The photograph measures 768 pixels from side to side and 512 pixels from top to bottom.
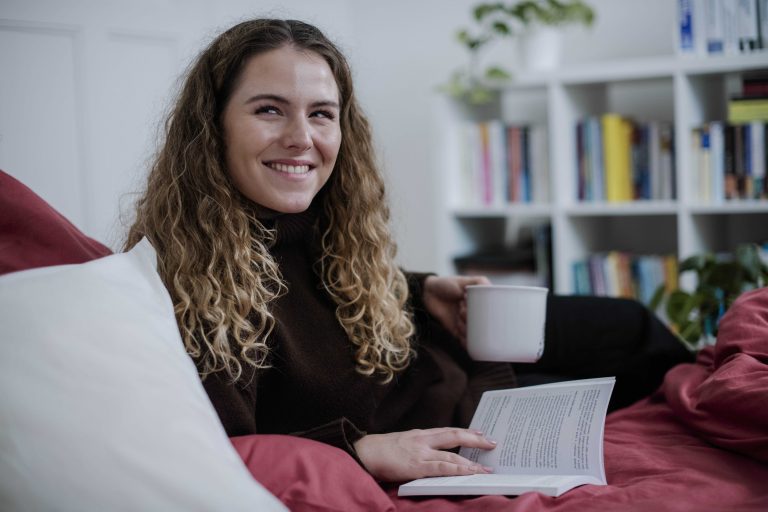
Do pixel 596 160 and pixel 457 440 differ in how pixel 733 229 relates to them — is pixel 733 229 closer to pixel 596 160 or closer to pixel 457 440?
pixel 596 160

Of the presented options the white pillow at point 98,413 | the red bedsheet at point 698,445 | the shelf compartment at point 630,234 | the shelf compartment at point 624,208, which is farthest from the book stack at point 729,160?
the white pillow at point 98,413

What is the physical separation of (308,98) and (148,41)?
68.3 inches

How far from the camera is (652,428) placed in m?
1.25

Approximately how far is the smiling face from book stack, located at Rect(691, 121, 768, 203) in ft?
5.23

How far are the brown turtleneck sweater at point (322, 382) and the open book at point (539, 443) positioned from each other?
0.15 m

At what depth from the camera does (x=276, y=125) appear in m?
1.22

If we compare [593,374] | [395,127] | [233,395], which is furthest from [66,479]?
[395,127]

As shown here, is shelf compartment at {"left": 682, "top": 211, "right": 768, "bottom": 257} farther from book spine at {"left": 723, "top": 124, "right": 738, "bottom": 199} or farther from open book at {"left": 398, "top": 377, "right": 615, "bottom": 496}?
open book at {"left": 398, "top": 377, "right": 615, "bottom": 496}

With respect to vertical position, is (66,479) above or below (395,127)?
below

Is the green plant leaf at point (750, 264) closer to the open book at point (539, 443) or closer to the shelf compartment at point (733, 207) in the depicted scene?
the shelf compartment at point (733, 207)

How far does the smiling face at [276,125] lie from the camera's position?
121 cm

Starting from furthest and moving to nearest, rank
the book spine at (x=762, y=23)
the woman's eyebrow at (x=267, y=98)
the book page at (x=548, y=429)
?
1. the book spine at (x=762, y=23)
2. the woman's eyebrow at (x=267, y=98)
3. the book page at (x=548, y=429)

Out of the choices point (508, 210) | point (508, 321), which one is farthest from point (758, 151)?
point (508, 321)

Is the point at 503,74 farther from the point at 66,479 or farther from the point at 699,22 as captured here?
the point at 66,479
